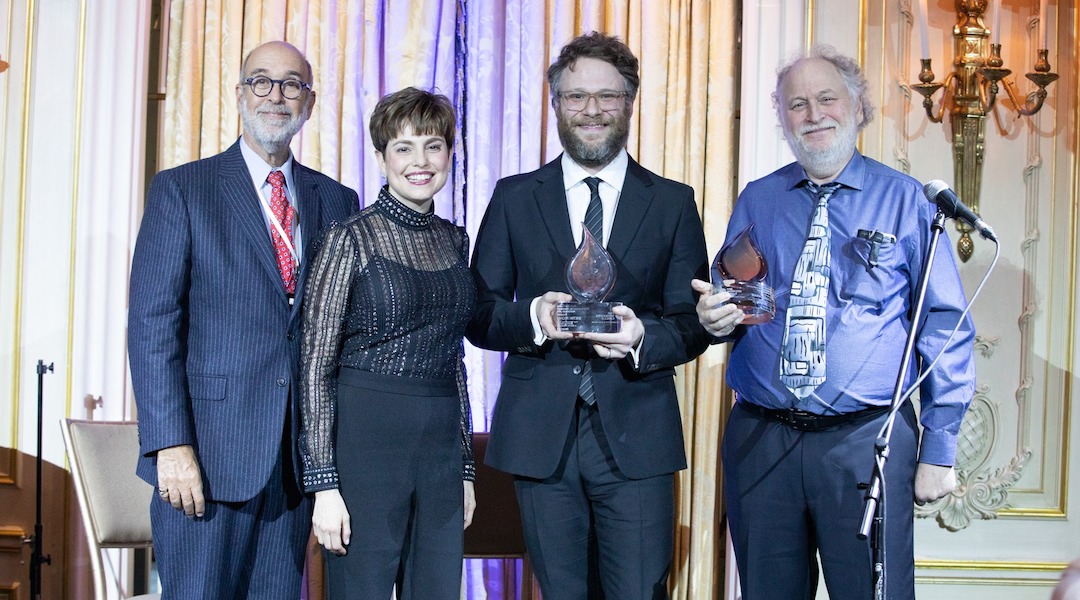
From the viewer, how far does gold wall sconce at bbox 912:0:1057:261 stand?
3674 mm

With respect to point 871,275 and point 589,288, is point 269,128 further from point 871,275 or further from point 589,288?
point 871,275

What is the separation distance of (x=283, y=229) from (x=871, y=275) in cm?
148

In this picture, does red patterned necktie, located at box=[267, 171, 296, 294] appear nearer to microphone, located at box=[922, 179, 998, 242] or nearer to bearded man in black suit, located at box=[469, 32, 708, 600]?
bearded man in black suit, located at box=[469, 32, 708, 600]

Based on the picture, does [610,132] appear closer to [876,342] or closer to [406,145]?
[406,145]

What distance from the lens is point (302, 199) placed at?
2.66 metres

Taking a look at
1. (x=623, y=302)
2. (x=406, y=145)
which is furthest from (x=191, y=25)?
(x=623, y=302)

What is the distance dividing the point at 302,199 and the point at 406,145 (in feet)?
1.17

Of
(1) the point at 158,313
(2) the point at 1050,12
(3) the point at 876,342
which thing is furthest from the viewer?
(2) the point at 1050,12

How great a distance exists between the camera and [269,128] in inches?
103

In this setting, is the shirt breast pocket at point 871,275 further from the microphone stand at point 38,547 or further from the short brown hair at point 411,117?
Result: the microphone stand at point 38,547

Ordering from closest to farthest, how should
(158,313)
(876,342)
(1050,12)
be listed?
(158,313) < (876,342) < (1050,12)

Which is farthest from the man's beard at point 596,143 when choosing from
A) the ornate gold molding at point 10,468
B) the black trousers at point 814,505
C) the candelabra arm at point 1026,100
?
the ornate gold molding at point 10,468

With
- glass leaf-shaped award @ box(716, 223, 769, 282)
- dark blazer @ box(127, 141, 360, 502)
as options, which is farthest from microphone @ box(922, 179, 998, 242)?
dark blazer @ box(127, 141, 360, 502)

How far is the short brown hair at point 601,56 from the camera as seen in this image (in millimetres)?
2764
